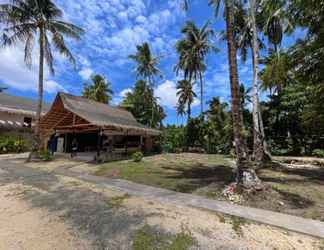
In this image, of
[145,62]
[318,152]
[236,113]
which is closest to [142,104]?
[145,62]

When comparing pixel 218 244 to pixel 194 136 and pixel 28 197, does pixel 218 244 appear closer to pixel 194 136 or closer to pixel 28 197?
pixel 28 197

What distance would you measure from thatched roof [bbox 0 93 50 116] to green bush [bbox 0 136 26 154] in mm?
3665

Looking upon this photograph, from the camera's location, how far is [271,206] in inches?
233

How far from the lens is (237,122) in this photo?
729 centimetres

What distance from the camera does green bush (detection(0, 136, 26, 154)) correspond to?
1898cm

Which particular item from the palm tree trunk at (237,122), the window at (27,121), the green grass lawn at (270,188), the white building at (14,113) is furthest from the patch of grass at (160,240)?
the window at (27,121)

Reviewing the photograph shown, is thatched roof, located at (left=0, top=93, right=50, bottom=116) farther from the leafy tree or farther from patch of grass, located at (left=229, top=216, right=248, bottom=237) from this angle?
patch of grass, located at (left=229, top=216, right=248, bottom=237)

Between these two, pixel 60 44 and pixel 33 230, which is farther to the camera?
pixel 60 44

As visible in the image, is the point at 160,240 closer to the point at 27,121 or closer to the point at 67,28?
the point at 67,28

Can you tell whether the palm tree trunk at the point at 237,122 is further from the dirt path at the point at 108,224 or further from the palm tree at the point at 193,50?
the palm tree at the point at 193,50

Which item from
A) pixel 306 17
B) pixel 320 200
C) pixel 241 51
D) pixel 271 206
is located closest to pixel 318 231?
pixel 271 206

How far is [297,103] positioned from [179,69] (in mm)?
14924

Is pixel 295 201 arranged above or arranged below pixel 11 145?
below

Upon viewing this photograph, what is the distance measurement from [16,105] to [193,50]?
2229 cm
